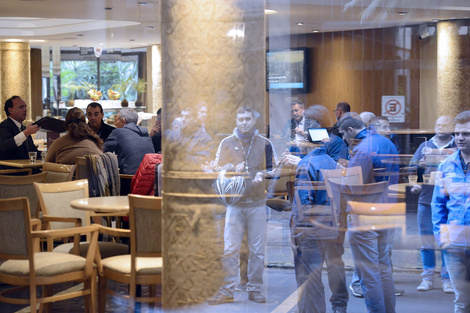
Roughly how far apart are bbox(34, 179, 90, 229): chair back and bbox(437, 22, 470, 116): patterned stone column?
17.8 ft

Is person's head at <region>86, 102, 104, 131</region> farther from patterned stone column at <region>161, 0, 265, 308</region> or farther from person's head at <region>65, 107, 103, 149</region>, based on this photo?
patterned stone column at <region>161, 0, 265, 308</region>

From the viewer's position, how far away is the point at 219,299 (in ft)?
12.0

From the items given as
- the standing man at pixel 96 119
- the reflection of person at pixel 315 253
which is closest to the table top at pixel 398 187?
the reflection of person at pixel 315 253

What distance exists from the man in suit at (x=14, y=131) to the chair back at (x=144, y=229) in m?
3.57

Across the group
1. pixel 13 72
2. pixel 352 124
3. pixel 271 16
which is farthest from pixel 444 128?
pixel 13 72

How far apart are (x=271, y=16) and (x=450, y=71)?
3174 mm

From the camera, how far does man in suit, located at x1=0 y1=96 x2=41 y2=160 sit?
6941 millimetres

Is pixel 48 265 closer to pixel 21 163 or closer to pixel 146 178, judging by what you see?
pixel 146 178

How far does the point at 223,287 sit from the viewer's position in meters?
3.66

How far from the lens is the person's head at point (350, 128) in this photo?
17.1 ft

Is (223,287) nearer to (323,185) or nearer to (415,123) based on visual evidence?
(323,185)

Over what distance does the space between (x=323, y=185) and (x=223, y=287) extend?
1.34 metres

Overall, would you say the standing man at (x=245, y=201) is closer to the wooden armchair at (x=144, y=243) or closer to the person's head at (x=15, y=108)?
the wooden armchair at (x=144, y=243)

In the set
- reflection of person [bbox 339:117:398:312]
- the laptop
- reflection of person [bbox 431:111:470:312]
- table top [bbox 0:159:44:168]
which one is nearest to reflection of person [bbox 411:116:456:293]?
reflection of person [bbox 339:117:398:312]
